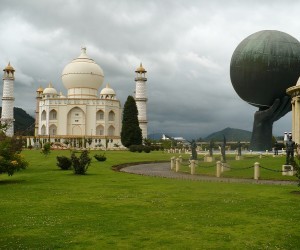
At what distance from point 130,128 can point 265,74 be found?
2779 cm

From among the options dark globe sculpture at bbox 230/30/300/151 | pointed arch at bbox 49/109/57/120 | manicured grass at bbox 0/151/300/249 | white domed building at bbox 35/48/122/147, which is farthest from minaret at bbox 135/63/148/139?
manicured grass at bbox 0/151/300/249

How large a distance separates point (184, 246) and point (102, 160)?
96.3 ft

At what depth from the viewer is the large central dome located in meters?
82.8

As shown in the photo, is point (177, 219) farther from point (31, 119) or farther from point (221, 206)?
point (31, 119)

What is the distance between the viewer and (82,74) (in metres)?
82.6

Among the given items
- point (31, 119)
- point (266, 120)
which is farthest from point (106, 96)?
point (31, 119)

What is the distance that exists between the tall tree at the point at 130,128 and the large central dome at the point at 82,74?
18696 mm

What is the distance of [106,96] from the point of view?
9144 cm

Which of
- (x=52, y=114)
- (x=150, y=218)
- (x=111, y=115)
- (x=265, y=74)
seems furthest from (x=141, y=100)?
(x=150, y=218)

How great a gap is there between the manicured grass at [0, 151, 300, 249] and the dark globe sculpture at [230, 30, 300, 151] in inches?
1159

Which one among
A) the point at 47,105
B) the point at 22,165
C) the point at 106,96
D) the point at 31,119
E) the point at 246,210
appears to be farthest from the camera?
the point at 31,119

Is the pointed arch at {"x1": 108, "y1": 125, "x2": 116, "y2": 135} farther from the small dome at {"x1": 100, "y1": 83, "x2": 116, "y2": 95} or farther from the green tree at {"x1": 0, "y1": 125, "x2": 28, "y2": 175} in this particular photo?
the green tree at {"x1": 0, "y1": 125, "x2": 28, "y2": 175}

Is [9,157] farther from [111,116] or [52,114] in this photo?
[52,114]

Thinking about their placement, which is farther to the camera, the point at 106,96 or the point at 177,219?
the point at 106,96
